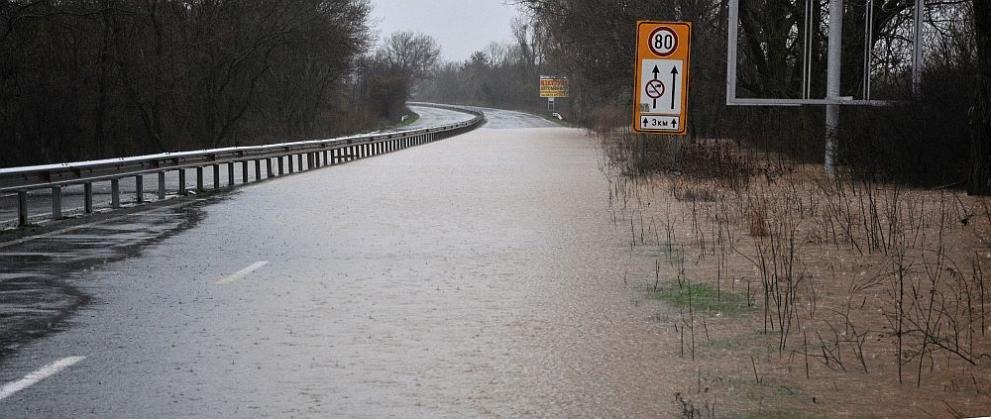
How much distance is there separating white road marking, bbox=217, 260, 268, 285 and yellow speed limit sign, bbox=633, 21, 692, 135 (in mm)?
13119

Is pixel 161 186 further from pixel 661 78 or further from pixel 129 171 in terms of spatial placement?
pixel 661 78

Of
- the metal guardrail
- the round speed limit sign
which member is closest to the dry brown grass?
the round speed limit sign

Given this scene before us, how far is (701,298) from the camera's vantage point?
10.7 meters

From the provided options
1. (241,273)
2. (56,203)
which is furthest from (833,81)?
(241,273)

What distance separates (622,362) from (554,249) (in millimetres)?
6908

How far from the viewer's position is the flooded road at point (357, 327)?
6.77 metres

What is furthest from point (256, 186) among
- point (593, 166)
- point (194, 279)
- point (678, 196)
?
point (194, 279)

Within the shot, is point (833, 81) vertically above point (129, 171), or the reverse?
point (833, 81)

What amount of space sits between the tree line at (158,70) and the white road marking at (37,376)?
2566 centimetres

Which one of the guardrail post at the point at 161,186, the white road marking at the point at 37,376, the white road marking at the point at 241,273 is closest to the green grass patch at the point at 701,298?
the white road marking at the point at 241,273

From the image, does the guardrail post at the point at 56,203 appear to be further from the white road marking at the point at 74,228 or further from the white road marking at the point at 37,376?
the white road marking at the point at 37,376

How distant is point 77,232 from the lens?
655 inches

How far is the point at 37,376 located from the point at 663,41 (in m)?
19.4

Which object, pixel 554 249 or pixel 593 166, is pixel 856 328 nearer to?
pixel 554 249
